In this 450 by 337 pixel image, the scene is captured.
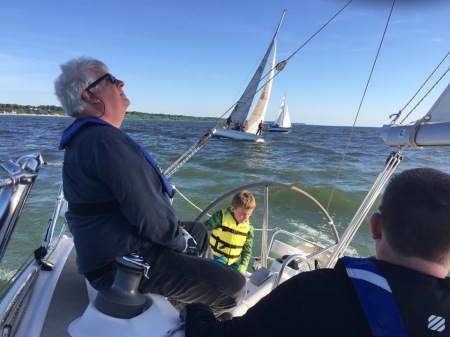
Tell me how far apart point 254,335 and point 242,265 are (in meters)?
2.58

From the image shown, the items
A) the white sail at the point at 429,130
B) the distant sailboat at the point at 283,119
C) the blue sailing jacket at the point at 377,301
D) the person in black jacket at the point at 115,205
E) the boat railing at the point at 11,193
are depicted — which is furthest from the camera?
the distant sailboat at the point at 283,119

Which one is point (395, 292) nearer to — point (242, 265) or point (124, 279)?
point (124, 279)

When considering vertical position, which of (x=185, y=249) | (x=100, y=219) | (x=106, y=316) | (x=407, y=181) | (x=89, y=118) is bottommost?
(x=106, y=316)

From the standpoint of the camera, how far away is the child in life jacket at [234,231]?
3479mm

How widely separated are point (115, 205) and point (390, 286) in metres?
1.09

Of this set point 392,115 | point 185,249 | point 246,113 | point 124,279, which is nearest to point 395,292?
point 124,279

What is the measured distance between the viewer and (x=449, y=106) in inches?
89.6

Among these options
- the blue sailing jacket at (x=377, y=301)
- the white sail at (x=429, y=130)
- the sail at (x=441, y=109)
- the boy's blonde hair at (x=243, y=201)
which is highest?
the sail at (x=441, y=109)

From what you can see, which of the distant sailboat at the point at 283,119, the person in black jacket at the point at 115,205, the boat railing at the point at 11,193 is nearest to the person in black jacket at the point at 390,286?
the person in black jacket at the point at 115,205

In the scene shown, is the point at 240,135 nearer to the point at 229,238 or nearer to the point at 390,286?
the point at 229,238

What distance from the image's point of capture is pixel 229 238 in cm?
350

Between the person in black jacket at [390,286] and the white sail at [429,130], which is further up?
the white sail at [429,130]

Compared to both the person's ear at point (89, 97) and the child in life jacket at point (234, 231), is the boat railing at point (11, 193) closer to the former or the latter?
the person's ear at point (89, 97)

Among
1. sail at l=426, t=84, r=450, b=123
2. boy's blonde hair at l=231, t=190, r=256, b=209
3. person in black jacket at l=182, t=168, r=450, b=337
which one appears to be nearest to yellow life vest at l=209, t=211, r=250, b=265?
boy's blonde hair at l=231, t=190, r=256, b=209
